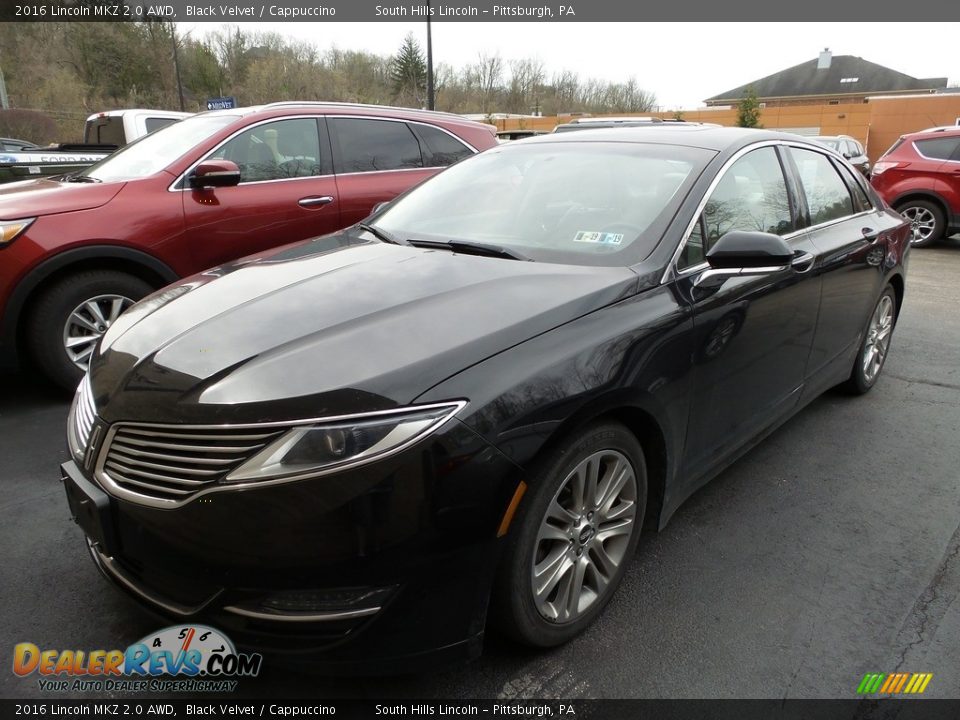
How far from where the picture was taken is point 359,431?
5.29ft

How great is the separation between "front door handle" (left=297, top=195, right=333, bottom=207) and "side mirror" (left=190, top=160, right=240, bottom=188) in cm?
54

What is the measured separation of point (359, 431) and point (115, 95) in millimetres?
49132

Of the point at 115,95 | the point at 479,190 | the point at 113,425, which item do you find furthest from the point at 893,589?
the point at 115,95

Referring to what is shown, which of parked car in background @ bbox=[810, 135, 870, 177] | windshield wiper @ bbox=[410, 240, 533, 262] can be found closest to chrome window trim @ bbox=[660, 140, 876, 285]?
windshield wiper @ bbox=[410, 240, 533, 262]

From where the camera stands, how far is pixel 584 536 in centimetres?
213

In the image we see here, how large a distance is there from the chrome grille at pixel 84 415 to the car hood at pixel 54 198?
231 centimetres

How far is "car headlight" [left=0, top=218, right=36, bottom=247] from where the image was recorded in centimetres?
374

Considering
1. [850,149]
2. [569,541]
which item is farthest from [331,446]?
[850,149]

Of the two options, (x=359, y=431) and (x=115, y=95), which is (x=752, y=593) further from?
(x=115, y=95)

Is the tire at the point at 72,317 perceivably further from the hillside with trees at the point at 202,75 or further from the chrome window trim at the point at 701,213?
the hillside with trees at the point at 202,75

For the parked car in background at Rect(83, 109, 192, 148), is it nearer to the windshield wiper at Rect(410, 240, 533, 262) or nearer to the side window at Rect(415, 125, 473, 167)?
the side window at Rect(415, 125, 473, 167)

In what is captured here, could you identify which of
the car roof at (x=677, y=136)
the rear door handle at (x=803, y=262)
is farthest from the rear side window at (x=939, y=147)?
the rear door handle at (x=803, y=262)

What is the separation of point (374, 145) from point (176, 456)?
13.9 feet
